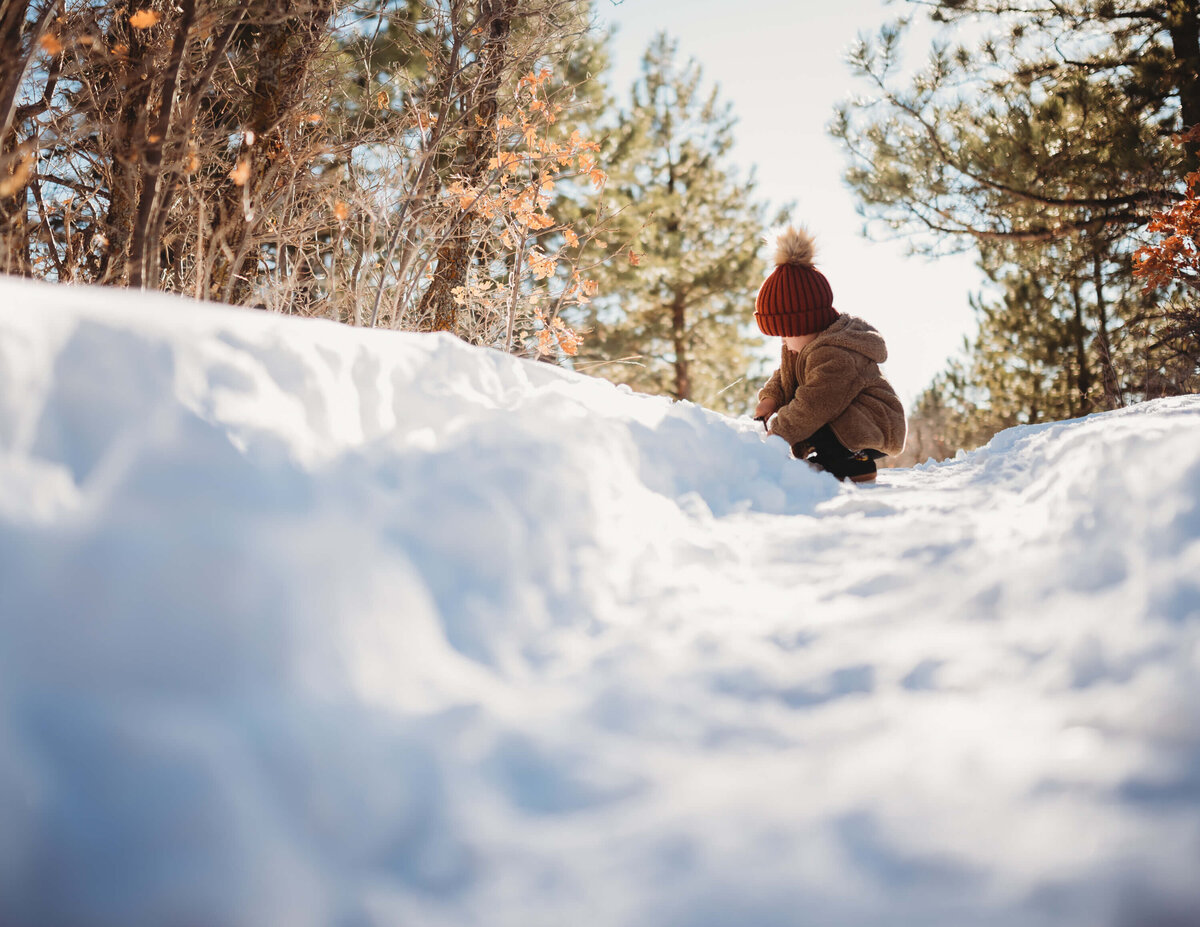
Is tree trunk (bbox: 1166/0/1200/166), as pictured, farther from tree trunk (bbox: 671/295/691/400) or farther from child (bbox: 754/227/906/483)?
tree trunk (bbox: 671/295/691/400)

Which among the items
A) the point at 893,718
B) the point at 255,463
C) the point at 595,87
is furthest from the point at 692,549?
the point at 595,87

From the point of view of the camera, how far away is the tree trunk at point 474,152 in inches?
129

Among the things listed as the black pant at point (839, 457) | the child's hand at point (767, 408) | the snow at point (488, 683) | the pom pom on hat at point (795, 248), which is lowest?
the snow at point (488, 683)

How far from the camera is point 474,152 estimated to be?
13.5ft

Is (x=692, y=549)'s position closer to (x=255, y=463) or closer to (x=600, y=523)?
(x=600, y=523)

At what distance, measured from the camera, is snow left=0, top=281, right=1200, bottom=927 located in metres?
0.61

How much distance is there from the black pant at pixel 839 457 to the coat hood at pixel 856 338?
32 cm

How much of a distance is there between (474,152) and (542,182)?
0.76 m

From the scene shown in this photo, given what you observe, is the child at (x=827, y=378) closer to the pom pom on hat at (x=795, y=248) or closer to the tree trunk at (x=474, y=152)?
the pom pom on hat at (x=795, y=248)

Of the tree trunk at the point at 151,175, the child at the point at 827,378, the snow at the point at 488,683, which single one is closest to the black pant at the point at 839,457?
the child at the point at 827,378

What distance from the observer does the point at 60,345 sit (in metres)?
0.84

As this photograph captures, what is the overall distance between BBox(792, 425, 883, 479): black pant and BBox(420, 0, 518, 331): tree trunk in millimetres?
1988

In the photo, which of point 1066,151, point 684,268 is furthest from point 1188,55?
point 684,268

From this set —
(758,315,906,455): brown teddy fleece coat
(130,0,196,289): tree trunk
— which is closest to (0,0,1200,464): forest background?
(130,0,196,289): tree trunk
